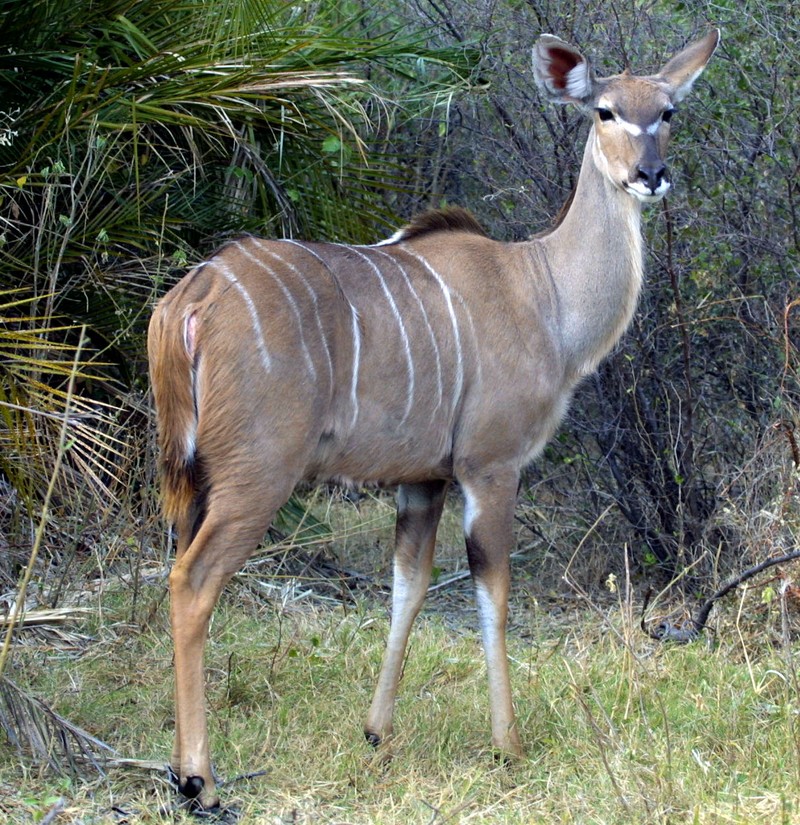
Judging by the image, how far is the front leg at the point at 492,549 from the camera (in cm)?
328

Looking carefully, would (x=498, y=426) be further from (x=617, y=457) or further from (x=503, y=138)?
(x=503, y=138)

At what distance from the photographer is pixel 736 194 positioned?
4539 millimetres

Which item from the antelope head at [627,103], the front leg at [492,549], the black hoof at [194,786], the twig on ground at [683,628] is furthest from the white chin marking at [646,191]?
the black hoof at [194,786]

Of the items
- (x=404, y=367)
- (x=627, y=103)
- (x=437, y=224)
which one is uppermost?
(x=627, y=103)

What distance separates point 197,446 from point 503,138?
2516mm

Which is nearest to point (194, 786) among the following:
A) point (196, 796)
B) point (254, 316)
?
point (196, 796)

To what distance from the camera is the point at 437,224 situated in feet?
11.8

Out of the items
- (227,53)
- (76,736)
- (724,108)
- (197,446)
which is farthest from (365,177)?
(76,736)

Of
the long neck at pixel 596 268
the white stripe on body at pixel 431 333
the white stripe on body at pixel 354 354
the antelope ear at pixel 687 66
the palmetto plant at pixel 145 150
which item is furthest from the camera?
the palmetto plant at pixel 145 150

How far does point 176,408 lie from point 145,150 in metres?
1.90

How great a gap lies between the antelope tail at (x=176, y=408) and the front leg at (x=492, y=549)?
74 cm

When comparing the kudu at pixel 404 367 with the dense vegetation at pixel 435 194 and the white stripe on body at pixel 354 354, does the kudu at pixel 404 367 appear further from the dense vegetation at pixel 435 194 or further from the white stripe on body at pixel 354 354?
the dense vegetation at pixel 435 194

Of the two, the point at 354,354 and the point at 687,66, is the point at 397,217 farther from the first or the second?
the point at 354,354

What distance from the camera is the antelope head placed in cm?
340
